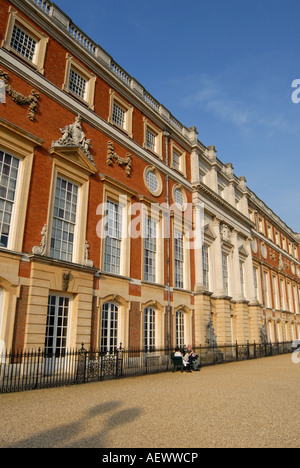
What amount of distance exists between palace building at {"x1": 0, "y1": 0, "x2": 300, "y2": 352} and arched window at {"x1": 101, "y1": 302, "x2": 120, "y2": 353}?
6 centimetres

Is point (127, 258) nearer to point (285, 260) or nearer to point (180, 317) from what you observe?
point (180, 317)

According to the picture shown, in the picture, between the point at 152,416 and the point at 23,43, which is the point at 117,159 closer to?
the point at 23,43

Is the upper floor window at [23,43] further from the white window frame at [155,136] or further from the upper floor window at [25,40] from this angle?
the white window frame at [155,136]

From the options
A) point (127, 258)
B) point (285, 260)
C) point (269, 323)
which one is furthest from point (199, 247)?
point (285, 260)

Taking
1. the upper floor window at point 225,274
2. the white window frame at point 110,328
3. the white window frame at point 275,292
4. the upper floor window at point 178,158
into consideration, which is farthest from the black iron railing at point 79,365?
the white window frame at point 275,292

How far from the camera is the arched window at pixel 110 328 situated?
51.3ft

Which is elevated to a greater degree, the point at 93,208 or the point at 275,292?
the point at 93,208

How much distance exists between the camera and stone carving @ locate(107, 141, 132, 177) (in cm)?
1784

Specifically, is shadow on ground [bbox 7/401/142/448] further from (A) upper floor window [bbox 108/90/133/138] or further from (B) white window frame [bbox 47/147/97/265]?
(A) upper floor window [bbox 108/90/133/138]

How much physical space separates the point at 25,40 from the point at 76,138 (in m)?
4.78

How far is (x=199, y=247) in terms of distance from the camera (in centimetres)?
2400

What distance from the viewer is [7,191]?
507 inches

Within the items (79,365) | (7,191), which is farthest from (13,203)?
(79,365)
